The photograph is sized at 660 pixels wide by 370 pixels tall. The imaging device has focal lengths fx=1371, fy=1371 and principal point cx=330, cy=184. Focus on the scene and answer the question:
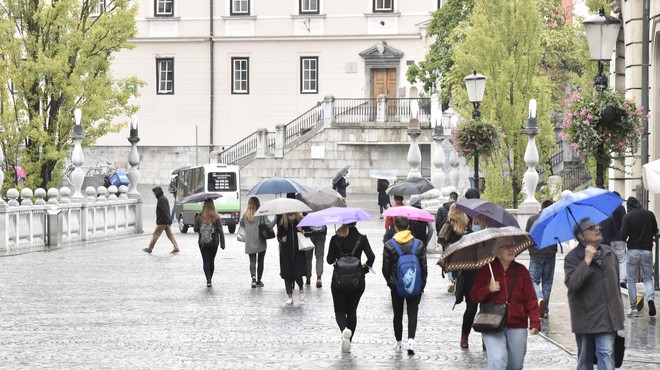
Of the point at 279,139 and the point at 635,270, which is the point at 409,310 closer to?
the point at 635,270

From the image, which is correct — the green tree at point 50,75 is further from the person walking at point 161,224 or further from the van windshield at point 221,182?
the person walking at point 161,224

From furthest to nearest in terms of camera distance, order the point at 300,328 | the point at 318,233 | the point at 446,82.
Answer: the point at 446,82 → the point at 318,233 → the point at 300,328

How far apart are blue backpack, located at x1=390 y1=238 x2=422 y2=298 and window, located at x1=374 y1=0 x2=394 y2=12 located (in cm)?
4968

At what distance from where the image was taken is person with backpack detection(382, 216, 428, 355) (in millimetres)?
14641

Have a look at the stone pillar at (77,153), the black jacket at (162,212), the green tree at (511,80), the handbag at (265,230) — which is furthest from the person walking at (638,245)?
the stone pillar at (77,153)

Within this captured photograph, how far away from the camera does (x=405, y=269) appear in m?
14.7

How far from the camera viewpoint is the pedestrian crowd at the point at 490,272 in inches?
438

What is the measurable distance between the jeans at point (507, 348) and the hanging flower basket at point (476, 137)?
22.0 meters

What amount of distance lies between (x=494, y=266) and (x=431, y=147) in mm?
47085

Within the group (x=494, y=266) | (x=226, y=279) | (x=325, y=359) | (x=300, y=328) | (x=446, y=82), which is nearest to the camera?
(x=494, y=266)

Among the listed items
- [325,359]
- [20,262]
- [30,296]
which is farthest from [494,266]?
[20,262]

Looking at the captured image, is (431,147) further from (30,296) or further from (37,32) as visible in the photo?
(30,296)

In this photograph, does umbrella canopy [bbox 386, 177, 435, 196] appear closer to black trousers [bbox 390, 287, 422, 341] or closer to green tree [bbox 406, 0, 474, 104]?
black trousers [bbox 390, 287, 422, 341]

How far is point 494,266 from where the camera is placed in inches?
442
